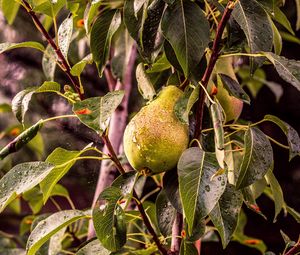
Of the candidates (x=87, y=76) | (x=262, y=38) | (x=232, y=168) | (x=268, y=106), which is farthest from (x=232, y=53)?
(x=268, y=106)

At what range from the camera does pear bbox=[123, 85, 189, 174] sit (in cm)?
65

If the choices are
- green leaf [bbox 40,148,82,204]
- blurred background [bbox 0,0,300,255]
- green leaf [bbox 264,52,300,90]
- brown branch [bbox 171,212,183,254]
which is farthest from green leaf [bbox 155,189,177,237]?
blurred background [bbox 0,0,300,255]

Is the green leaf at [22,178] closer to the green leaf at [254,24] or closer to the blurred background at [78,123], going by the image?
the green leaf at [254,24]

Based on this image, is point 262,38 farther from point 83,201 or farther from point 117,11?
point 83,201

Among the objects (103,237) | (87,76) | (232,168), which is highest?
(103,237)

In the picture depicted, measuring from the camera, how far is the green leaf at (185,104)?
64 centimetres

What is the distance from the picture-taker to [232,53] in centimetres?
71

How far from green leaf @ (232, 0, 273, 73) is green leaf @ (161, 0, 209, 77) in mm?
42

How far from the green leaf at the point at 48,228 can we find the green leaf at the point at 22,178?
79 millimetres

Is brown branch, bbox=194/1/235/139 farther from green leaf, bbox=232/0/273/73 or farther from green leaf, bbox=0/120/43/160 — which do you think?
green leaf, bbox=0/120/43/160

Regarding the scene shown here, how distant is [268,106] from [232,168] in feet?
4.13

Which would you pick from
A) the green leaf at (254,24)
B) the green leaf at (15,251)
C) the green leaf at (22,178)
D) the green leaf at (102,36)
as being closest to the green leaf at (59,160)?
the green leaf at (22,178)

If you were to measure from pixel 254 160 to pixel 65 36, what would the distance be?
0.31 metres

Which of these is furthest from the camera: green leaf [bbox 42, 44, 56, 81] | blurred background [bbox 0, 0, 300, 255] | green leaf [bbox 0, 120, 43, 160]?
blurred background [bbox 0, 0, 300, 255]
